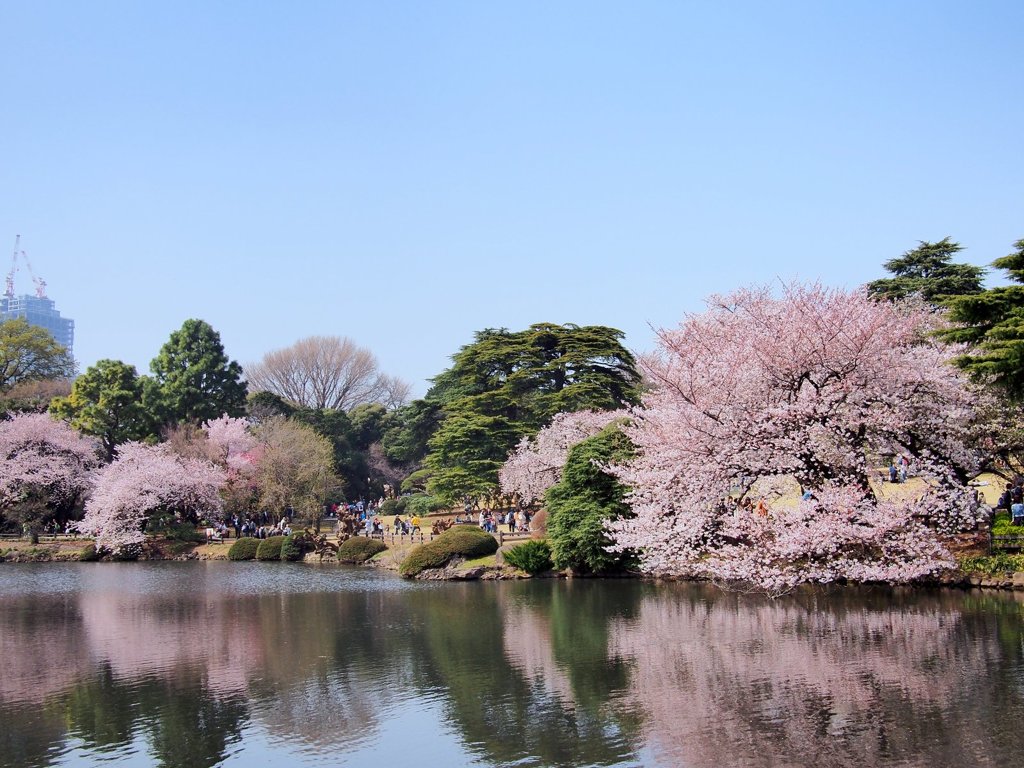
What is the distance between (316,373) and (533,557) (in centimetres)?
6015

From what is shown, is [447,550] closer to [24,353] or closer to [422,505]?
[422,505]

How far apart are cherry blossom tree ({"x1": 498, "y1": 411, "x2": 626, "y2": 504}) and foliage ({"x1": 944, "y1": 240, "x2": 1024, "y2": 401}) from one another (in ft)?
76.3

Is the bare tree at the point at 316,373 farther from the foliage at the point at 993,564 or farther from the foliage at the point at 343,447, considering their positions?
the foliage at the point at 993,564

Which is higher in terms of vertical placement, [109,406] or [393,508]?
[109,406]

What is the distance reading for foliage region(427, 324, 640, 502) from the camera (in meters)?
51.3

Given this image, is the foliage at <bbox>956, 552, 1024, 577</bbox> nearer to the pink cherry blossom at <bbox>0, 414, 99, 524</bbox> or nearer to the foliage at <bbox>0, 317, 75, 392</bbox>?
the pink cherry blossom at <bbox>0, 414, 99, 524</bbox>

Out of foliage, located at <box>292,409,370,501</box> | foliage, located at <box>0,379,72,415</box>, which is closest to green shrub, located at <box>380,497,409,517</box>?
foliage, located at <box>292,409,370,501</box>

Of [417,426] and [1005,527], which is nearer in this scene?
[1005,527]

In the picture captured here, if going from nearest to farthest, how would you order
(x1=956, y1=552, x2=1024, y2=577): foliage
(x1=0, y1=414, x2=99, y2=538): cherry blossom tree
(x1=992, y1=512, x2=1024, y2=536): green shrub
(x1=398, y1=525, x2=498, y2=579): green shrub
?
(x1=956, y1=552, x2=1024, y2=577): foliage < (x1=992, y1=512, x2=1024, y2=536): green shrub < (x1=398, y1=525, x2=498, y2=579): green shrub < (x1=0, y1=414, x2=99, y2=538): cherry blossom tree

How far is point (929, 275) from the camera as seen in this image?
48125mm

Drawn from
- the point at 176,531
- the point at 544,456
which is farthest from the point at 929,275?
the point at 176,531

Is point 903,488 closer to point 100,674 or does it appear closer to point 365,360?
point 100,674

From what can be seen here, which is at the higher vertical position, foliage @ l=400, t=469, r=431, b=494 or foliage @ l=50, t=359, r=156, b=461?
foliage @ l=50, t=359, r=156, b=461

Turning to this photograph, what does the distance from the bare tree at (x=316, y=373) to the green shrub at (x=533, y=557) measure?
57.3 meters
